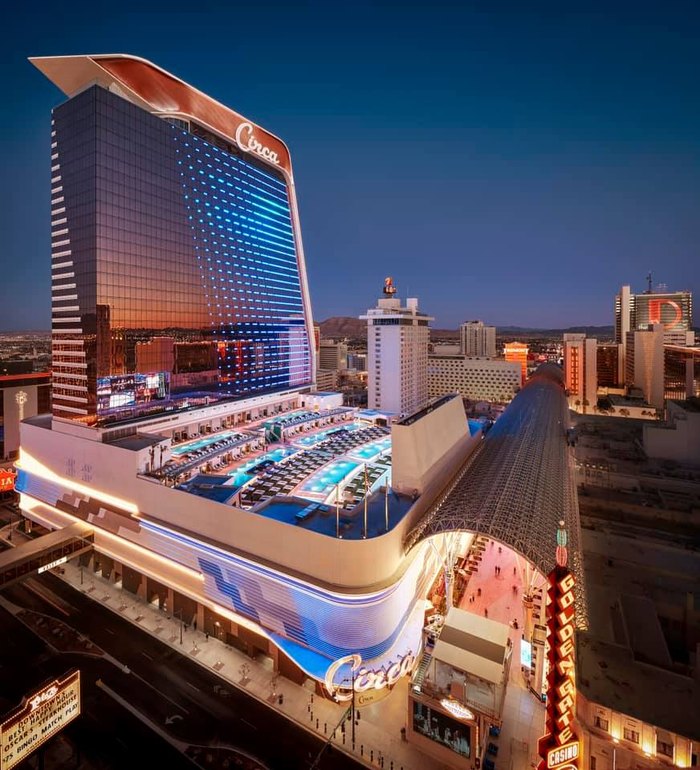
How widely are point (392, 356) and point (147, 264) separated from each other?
154 feet

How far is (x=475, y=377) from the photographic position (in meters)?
118

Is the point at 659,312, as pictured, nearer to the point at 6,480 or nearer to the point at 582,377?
the point at 582,377

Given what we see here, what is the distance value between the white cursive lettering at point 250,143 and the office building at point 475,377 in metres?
76.8

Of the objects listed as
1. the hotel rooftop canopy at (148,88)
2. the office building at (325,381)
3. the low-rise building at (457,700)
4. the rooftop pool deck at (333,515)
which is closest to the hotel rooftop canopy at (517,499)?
the rooftop pool deck at (333,515)

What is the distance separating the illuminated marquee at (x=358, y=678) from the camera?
2325 cm

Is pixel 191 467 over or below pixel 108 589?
over

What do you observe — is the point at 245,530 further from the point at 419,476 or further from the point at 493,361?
the point at 493,361

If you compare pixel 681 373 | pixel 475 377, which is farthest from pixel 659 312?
pixel 475 377

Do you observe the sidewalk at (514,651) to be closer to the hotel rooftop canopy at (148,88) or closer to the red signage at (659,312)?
the hotel rooftop canopy at (148,88)

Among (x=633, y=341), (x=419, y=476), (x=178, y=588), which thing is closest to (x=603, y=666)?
(x=419, y=476)

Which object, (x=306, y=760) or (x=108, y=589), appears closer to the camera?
(x=306, y=760)

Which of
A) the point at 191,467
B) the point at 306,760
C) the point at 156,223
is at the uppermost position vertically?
the point at 156,223

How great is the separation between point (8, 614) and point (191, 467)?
56.7 feet

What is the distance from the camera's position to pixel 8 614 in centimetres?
3212
